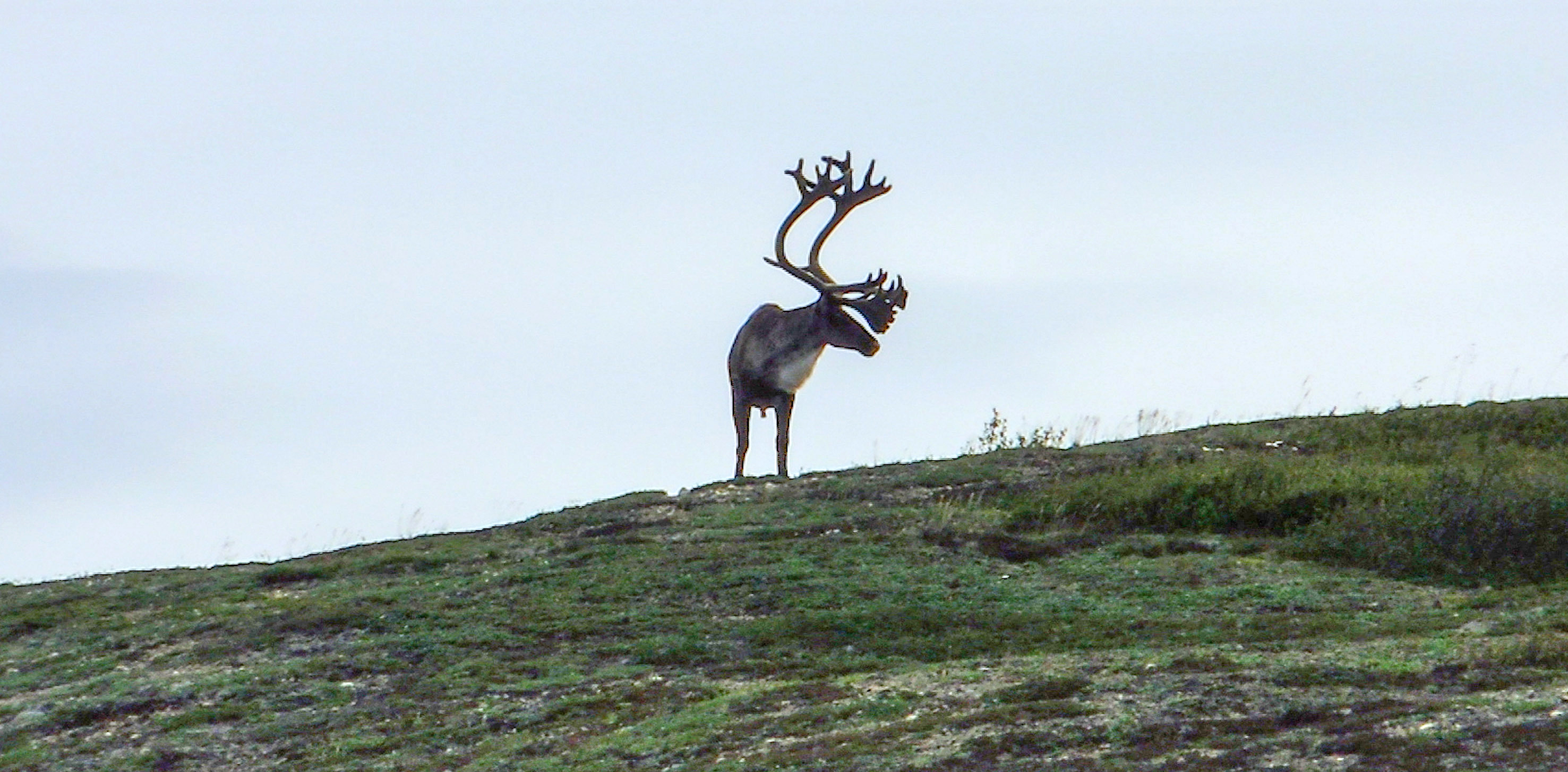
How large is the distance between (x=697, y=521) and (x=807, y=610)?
12.3ft

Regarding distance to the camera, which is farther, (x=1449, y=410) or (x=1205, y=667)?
(x=1449, y=410)

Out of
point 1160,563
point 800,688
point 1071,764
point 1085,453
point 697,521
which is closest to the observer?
point 1071,764

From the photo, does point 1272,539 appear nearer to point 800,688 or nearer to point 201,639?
point 800,688

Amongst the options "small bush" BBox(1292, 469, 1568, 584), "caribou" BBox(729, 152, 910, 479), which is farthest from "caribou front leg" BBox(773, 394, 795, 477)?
"small bush" BBox(1292, 469, 1568, 584)

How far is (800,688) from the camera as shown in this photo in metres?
12.6

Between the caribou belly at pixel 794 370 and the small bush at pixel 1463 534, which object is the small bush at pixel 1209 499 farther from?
the caribou belly at pixel 794 370

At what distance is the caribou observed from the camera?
21891mm

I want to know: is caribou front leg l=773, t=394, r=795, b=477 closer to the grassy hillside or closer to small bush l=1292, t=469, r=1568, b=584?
the grassy hillside

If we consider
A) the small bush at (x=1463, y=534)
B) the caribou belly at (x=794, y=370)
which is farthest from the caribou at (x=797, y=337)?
the small bush at (x=1463, y=534)

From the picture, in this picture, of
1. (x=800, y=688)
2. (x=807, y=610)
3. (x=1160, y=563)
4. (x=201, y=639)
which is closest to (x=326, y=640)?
(x=201, y=639)

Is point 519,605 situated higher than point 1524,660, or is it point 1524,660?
point 519,605

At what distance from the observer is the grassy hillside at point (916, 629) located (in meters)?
10.9

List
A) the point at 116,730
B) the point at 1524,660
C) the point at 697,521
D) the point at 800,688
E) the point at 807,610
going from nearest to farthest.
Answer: the point at 1524,660 < the point at 800,688 < the point at 116,730 < the point at 807,610 < the point at 697,521

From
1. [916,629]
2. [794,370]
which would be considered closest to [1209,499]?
[916,629]
